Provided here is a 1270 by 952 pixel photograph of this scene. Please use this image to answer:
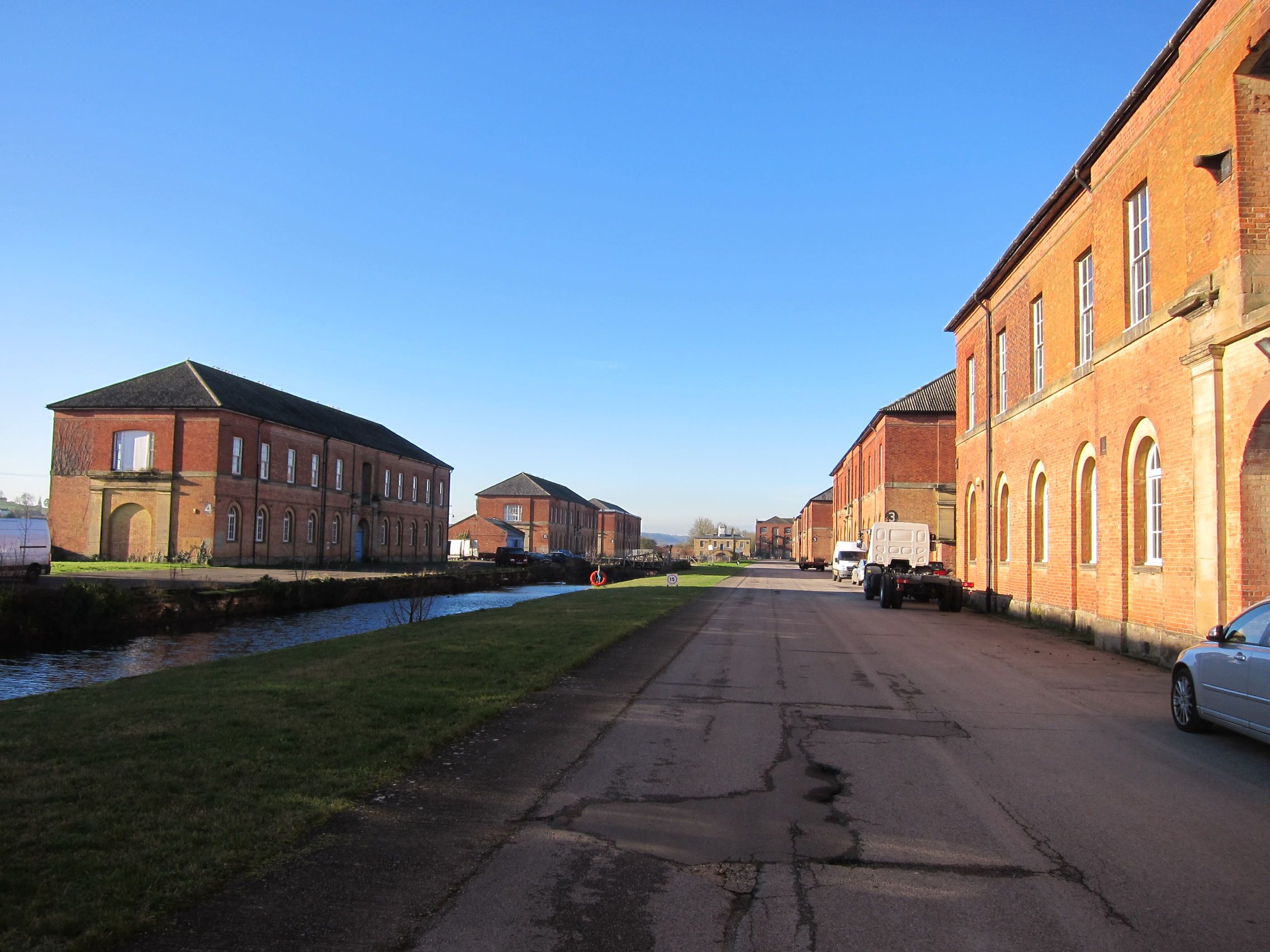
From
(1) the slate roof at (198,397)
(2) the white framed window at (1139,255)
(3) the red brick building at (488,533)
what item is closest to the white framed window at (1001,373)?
(2) the white framed window at (1139,255)

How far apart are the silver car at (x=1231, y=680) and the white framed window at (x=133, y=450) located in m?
43.0

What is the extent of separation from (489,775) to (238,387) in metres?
45.6

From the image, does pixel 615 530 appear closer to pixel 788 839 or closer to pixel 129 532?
pixel 129 532

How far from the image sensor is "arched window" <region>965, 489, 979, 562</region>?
28281mm

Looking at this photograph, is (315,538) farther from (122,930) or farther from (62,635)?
(122,930)

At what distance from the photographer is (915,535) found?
1209 inches

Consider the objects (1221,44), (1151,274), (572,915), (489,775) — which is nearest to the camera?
(572,915)

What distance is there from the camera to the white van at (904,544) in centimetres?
3066

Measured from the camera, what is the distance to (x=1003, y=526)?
1027 inches

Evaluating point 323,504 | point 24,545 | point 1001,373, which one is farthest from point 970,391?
point 323,504

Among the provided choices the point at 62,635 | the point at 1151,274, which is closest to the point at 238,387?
the point at 62,635

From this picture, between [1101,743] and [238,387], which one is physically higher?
[238,387]

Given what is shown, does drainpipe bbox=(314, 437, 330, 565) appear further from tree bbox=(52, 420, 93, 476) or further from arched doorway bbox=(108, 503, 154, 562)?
tree bbox=(52, 420, 93, 476)

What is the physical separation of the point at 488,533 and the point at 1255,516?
86.4 m
